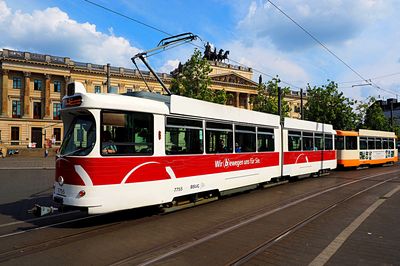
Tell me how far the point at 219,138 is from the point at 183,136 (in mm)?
1762

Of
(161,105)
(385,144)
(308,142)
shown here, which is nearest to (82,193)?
(161,105)

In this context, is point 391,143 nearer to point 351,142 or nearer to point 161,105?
point 351,142

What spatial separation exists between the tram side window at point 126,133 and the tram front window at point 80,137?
252mm

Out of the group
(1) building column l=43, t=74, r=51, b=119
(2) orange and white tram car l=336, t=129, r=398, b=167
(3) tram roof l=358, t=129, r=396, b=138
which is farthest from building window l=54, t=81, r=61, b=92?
(3) tram roof l=358, t=129, r=396, b=138

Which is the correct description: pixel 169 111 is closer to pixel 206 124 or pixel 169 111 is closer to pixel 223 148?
pixel 206 124

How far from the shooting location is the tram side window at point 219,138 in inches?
393

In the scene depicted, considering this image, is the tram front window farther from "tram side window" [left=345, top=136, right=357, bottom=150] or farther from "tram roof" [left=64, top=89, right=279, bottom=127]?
"tram side window" [left=345, top=136, right=357, bottom=150]

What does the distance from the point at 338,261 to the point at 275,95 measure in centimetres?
4291

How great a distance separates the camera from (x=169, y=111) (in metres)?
8.55

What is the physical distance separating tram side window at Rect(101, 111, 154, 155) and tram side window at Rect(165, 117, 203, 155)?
629mm

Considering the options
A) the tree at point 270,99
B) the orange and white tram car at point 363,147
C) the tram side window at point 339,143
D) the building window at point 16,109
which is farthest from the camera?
the building window at point 16,109

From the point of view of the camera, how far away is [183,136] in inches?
357

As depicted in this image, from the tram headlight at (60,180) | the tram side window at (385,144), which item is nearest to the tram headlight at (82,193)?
the tram headlight at (60,180)

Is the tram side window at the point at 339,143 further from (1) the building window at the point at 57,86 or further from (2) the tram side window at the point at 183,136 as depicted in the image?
(1) the building window at the point at 57,86
